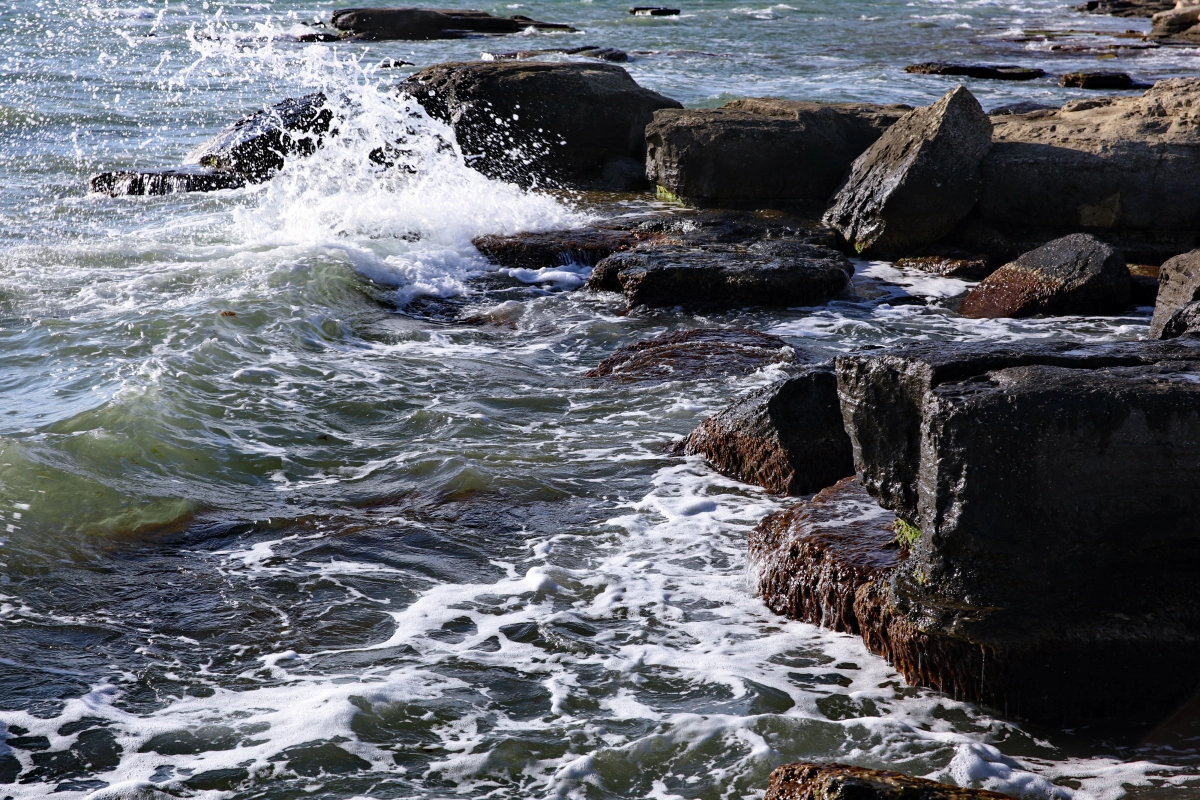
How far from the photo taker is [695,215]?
1080 cm

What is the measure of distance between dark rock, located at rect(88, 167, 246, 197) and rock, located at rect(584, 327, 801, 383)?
714 centimetres

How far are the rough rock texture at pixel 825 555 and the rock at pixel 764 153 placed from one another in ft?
22.2

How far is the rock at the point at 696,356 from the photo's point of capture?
720cm

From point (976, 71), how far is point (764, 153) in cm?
1331

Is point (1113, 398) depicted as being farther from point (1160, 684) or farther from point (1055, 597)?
point (1160, 684)

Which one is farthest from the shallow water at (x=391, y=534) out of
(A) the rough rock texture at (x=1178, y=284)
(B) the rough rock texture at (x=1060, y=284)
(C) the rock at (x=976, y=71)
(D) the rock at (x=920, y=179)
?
(C) the rock at (x=976, y=71)

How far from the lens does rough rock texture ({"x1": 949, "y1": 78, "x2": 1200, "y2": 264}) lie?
930cm

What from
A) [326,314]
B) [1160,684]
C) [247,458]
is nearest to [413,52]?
[326,314]

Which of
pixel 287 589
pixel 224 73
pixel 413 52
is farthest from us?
pixel 413 52

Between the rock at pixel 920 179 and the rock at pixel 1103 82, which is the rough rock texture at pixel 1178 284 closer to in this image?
the rock at pixel 920 179

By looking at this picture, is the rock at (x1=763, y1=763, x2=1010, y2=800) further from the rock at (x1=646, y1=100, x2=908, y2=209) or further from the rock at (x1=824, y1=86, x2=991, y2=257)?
the rock at (x1=646, y1=100, x2=908, y2=209)

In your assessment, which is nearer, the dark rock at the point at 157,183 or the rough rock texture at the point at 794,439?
the rough rock texture at the point at 794,439

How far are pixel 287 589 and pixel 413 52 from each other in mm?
22735

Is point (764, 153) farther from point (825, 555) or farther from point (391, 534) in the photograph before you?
point (825, 555)
